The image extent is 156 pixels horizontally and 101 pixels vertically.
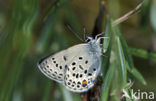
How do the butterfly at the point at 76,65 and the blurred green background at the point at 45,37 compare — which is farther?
the blurred green background at the point at 45,37

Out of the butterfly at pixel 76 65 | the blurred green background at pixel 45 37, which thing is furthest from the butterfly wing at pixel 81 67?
the blurred green background at pixel 45 37

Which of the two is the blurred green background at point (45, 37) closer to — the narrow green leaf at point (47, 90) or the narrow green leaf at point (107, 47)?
the narrow green leaf at point (47, 90)

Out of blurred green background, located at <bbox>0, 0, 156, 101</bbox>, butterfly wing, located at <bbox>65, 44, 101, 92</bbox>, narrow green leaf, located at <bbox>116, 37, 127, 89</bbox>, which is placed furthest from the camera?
blurred green background, located at <bbox>0, 0, 156, 101</bbox>

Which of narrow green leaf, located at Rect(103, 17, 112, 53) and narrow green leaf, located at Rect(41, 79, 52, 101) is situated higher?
narrow green leaf, located at Rect(103, 17, 112, 53)

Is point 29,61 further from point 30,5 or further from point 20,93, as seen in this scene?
point 30,5

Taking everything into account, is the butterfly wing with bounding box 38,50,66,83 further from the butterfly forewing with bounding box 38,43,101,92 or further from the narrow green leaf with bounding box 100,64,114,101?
the narrow green leaf with bounding box 100,64,114,101

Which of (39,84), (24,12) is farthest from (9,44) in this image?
(39,84)

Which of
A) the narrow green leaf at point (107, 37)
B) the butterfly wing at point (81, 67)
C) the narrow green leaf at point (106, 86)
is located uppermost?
the narrow green leaf at point (107, 37)

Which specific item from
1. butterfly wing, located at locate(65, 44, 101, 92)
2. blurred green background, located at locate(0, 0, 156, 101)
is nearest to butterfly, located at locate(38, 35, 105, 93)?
butterfly wing, located at locate(65, 44, 101, 92)
